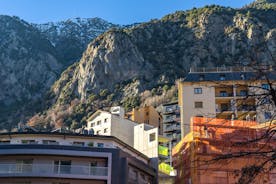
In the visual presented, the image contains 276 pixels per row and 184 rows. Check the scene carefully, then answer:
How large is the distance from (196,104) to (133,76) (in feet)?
256

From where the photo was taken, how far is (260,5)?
192000 mm

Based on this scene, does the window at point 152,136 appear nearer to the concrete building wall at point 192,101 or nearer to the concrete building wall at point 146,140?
the concrete building wall at point 146,140

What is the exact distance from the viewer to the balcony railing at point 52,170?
135ft

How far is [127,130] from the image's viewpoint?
87000 millimetres

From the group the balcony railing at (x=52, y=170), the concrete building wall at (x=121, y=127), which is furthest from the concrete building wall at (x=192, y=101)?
the balcony railing at (x=52, y=170)

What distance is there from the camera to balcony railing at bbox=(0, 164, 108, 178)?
135ft

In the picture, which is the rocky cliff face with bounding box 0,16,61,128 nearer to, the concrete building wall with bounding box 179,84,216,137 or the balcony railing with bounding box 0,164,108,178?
the concrete building wall with bounding box 179,84,216,137

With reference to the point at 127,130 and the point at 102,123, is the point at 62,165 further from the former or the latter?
the point at 102,123

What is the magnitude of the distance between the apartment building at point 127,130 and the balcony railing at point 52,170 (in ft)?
105

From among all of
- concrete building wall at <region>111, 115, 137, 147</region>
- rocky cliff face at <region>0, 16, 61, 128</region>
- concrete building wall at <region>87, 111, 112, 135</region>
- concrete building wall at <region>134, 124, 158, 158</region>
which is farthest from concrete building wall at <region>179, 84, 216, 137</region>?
rocky cliff face at <region>0, 16, 61, 128</region>

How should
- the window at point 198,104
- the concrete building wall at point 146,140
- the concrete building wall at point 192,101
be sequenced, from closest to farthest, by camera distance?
the concrete building wall at point 192,101
the window at point 198,104
the concrete building wall at point 146,140

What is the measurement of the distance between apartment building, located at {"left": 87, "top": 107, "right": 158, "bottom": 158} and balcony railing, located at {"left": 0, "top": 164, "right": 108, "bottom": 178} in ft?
105

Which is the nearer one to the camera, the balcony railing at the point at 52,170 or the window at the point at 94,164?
the balcony railing at the point at 52,170

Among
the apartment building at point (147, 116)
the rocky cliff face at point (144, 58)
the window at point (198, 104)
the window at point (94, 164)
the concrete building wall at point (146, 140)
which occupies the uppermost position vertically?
the rocky cliff face at point (144, 58)
